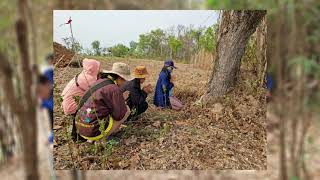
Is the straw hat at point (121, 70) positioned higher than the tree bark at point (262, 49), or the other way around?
the tree bark at point (262, 49)

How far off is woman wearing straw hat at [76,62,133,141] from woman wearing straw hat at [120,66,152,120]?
0.11 ft

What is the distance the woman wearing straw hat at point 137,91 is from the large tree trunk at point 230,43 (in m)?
0.39

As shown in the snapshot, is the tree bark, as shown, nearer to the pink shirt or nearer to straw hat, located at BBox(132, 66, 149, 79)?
straw hat, located at BBox(132, 66, 149, 79)

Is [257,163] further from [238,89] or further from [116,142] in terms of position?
Answer: [116,142]

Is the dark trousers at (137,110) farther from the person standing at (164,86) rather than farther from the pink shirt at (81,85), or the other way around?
the pink shirt at (81,85)

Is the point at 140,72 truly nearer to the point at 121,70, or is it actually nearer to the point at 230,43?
the point at 121,70

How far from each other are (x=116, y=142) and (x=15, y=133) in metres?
0.67

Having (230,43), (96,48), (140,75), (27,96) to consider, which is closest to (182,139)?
(140,75)

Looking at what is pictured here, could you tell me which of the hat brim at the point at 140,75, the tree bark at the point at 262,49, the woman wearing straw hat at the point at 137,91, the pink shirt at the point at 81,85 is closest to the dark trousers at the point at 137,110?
the woman wearing straw hat at the point at 137,91

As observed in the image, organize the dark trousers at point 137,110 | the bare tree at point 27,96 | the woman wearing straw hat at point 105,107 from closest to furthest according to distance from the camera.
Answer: the bare tree at point 27,96
the woman wearing straw hat at point 105,107
the dark trousers at point 137,110

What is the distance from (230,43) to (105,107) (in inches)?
33.5

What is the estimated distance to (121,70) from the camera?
3785 mm

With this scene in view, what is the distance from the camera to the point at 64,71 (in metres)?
3.81

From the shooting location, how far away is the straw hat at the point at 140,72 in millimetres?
Answer: 3805
